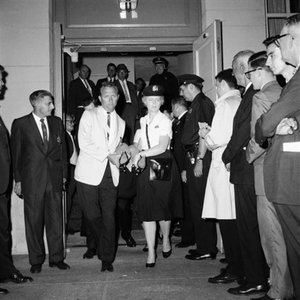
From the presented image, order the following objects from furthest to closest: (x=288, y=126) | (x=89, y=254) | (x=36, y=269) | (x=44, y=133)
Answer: (x=89, y=254) < (x=44, y=133) < (x=36, y=269) < (x=288, y=126)

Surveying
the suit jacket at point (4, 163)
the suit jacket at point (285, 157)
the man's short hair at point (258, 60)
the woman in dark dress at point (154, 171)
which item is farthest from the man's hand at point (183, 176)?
the suit jacket at point (285, 157)

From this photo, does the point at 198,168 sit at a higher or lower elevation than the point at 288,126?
lower

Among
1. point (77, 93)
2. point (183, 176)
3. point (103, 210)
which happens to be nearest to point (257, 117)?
point (103, 210)

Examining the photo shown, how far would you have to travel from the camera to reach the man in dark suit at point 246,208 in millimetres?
3785

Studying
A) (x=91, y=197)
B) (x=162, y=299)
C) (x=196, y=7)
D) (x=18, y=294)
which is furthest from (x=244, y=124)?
(x=196, y=7)

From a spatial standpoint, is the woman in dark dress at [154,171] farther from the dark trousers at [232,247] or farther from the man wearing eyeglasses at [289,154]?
the man wearing eyeglasses at [289,154]

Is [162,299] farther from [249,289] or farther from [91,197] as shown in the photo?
[91,197]

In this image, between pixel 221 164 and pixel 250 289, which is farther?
pixel 221 164

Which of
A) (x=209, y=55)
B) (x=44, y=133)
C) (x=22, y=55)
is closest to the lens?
(x=44, y=133)

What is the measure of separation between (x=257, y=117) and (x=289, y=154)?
82cm

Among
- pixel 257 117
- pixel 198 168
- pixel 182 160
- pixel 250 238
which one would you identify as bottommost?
pixel 250 238

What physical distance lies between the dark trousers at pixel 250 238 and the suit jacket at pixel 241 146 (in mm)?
85

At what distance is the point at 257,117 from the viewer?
348cm

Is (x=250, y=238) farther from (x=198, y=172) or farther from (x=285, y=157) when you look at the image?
(x=198, y=172)
